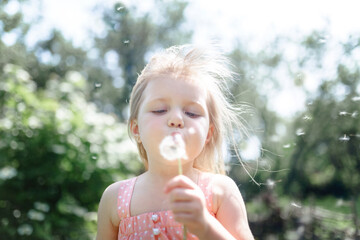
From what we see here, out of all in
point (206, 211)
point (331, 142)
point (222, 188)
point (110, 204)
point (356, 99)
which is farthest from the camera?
point (331, 142)

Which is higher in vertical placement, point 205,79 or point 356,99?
point 205,79

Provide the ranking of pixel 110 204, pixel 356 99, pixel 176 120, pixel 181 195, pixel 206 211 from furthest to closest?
pixel 356 99
pixel 110 204
pixel 176 120
pixel 206 211
pixel 181 195

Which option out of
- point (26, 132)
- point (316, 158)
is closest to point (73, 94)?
point (26, 132)

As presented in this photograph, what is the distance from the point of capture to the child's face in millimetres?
1416

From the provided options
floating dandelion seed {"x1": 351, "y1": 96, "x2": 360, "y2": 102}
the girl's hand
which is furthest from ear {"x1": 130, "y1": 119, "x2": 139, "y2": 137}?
floating dandelion seed {"x1": 351, "y1": 96, "x2": 360, "y2": 102}

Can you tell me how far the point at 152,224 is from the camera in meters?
1.49

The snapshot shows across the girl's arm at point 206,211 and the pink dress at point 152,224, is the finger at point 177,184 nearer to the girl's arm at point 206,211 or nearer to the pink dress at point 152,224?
the girl's arm at point 206,211

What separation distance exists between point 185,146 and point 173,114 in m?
0.11

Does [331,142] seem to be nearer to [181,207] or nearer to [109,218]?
[109,218]

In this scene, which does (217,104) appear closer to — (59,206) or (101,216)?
(101,216)

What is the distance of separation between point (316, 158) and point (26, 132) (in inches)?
98.9

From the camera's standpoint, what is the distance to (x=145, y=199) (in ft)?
5.10

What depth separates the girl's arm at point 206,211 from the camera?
110 cm

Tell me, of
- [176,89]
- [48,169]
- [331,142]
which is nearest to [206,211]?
[176,89]
